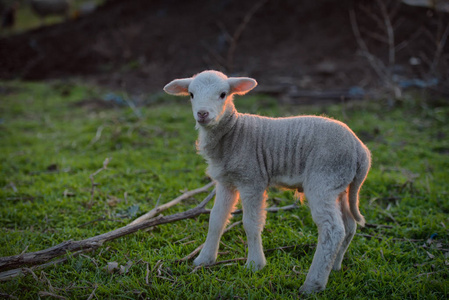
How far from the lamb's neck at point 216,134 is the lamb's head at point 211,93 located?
0.07 m

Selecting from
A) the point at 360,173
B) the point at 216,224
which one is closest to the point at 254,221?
the point at 216,224

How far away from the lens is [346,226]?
10.5ft

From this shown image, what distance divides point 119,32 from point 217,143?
14.9 metres

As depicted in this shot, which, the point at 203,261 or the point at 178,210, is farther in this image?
the point at 178,210

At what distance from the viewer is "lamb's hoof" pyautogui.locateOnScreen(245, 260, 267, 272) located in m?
3.15

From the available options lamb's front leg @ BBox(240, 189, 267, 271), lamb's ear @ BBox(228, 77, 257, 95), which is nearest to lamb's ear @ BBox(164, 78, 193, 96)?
lamb's ear @ BBox(228, 77, 257, 95)

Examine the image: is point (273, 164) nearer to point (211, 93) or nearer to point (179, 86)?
point (211, 93)

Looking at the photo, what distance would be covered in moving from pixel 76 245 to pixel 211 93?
1.84 metres

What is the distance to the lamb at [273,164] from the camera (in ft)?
9.36

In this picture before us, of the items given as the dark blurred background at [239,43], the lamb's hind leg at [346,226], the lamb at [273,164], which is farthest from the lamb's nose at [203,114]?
the dark blurred background at [239,43]

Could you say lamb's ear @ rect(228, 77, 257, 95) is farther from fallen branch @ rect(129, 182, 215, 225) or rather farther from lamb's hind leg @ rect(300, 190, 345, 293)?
fallen branch @ rect(129, 182, 215, 225)

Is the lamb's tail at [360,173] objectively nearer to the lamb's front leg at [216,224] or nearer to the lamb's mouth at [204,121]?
the lamb's front leg at [216,224]

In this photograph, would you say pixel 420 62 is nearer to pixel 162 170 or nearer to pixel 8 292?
pixel 162 170

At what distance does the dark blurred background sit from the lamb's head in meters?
6.80
